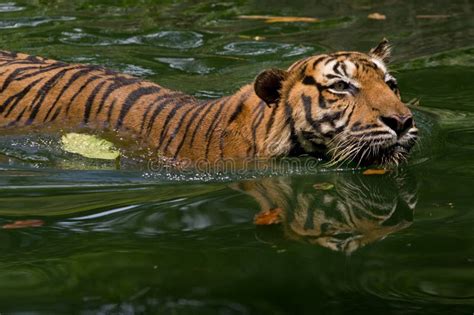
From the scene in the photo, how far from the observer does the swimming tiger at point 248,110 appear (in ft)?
16.2

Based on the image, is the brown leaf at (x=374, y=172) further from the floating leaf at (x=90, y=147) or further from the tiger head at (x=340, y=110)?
the floating leaf at (x=90, y=147)

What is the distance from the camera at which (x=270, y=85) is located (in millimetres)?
5207

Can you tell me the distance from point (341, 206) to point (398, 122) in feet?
2.63

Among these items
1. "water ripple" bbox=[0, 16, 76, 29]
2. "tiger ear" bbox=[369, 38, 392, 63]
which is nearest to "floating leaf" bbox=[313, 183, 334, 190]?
"tiger ear" bbox=[369, 38, 392, 63]

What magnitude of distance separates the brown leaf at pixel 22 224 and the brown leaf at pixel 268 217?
2.93 feet

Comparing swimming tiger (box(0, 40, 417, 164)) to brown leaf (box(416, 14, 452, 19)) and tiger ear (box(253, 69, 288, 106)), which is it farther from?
brown leaf (box(416, 14, 452, 19))

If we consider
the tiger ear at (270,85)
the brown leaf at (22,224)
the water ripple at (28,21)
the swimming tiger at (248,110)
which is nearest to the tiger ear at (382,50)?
the swimming tiger at (248,110)

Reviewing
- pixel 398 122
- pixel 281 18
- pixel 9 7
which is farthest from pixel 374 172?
pixel 9 7

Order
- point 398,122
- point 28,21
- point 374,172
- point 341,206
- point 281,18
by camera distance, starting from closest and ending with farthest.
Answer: point 341,206 → point 398,122 → point 374,172 → point 28,21 → point 281,18

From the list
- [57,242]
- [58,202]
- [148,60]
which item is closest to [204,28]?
[148,60]

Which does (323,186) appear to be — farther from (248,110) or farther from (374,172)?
(248,110)

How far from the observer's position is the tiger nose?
15.6ft

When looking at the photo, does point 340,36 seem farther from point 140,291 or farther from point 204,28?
point 140,291

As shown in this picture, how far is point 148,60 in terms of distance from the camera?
810 cm
